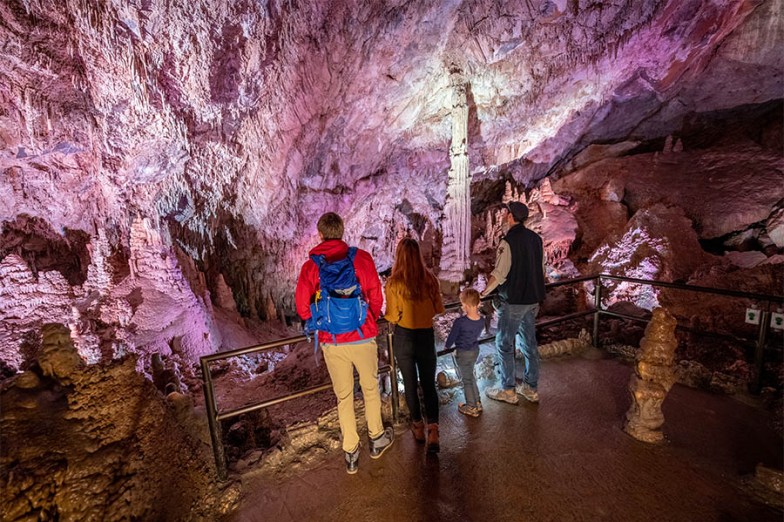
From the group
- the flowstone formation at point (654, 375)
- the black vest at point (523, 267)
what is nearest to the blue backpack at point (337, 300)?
the black vest at point (523, 267)

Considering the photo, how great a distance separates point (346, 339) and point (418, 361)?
2.02 feet

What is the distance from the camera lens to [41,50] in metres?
4.13

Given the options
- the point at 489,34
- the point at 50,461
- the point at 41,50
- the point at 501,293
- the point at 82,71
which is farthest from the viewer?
the point at 489,34

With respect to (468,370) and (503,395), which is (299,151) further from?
(503,395)

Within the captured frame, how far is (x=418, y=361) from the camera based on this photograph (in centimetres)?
255

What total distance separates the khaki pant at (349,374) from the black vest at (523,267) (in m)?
1.33

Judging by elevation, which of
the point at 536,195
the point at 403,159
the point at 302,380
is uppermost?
the point at 403,159

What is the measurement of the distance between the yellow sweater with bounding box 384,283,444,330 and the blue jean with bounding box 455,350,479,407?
22.5 inches

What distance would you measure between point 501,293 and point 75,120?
6600 mm

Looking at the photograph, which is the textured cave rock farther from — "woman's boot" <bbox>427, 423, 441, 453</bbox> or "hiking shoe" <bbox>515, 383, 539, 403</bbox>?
"hiking shoe" <bbox>515, 383, 539, 403</bbox>

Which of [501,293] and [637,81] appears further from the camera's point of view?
[637,81]

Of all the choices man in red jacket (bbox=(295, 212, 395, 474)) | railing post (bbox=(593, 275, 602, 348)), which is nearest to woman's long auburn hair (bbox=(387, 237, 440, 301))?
man in red jacket (bbox=(295, 212, 395, 474))

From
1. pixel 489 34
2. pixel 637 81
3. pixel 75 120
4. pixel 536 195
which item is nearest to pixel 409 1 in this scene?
pixel 489 34

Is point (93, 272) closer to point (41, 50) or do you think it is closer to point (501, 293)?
point (41, 50)
